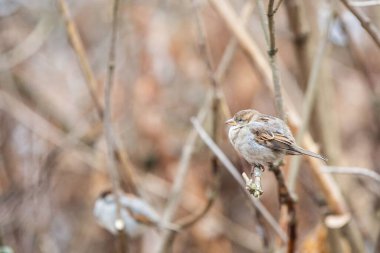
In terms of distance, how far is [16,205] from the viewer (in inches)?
102

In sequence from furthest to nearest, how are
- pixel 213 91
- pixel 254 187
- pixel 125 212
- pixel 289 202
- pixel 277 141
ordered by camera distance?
pixel 125 212 → pixel 213 91 → pixel 289 202 → pixel 277 141 → pixel 254 187

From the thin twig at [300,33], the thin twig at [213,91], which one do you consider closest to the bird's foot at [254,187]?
the thin twig at [213,91]

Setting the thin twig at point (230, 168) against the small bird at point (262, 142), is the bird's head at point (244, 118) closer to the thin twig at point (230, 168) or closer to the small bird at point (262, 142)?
the small bird at point (262, 142)

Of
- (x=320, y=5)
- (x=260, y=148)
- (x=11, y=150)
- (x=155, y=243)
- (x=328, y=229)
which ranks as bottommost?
(x=155, y=243)

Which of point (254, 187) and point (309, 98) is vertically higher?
point (254, 187)

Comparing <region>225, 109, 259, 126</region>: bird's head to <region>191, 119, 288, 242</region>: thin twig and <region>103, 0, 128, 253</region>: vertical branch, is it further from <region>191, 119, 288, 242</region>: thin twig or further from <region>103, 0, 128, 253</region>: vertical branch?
<region>103, 0, 128, 253</region>: vertical branch

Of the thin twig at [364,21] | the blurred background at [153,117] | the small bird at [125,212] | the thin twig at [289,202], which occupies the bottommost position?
the blurred background at [153,117]

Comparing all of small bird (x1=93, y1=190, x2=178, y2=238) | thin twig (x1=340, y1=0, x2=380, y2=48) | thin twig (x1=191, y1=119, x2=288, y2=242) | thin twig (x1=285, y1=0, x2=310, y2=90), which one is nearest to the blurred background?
thin twig (x1=285, y1=0, x2=310, y2=90)

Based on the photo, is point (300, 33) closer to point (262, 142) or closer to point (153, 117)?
point (262, 142)

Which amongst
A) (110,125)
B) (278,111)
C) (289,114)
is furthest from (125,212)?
(278,111)

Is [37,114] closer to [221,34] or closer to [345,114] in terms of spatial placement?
[221,34]

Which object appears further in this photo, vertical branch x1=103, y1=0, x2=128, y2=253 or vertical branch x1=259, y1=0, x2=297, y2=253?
vertical branch x1=103, y1=0, x2=128, y2=253

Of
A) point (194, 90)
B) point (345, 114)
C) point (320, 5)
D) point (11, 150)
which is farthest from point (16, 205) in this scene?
point (345, 114)

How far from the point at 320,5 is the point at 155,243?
55.5 inches
